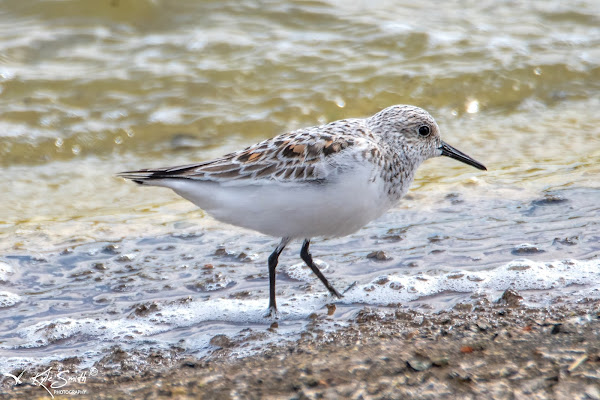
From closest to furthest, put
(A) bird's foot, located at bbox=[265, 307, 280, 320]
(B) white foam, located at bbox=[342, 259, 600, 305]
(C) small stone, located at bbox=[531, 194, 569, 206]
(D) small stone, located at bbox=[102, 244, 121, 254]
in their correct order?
(A) bird's foot, located at bbox=[265, 307, 280, 320], (B) white foam, located at bbox=[342, 259, 600, 305], (D) small stone, located at bbox=[102, 244, 121, 254], (C) small stone, located at bbox=[531, 194, 569, 206]

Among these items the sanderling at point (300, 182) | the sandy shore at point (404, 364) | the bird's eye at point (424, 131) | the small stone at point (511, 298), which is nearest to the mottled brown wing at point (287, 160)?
the sanderling at point (300, 182)

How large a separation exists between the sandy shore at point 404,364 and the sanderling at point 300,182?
1.94 feet

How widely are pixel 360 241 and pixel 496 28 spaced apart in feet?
17.3

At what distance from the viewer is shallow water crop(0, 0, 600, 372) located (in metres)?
4.41

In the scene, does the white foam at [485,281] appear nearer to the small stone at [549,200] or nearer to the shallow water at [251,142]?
the shallow water at [251,142]

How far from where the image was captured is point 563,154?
666 centimetres

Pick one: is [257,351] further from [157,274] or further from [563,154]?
[563,154]

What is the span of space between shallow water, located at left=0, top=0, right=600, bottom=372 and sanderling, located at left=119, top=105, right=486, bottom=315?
55 cm

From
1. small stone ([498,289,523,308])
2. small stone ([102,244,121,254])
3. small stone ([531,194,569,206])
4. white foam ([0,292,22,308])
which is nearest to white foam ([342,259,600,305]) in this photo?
small stone ([498,289,523,308])

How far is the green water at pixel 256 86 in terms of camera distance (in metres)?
6.55

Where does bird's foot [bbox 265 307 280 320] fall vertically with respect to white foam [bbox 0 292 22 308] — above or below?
above

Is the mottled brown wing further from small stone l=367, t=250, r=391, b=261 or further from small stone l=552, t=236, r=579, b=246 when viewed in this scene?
small stone l=552, t=236, r=579, b=246

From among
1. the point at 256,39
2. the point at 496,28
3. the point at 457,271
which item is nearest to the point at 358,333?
the point at 457,271

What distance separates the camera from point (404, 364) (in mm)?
3250
